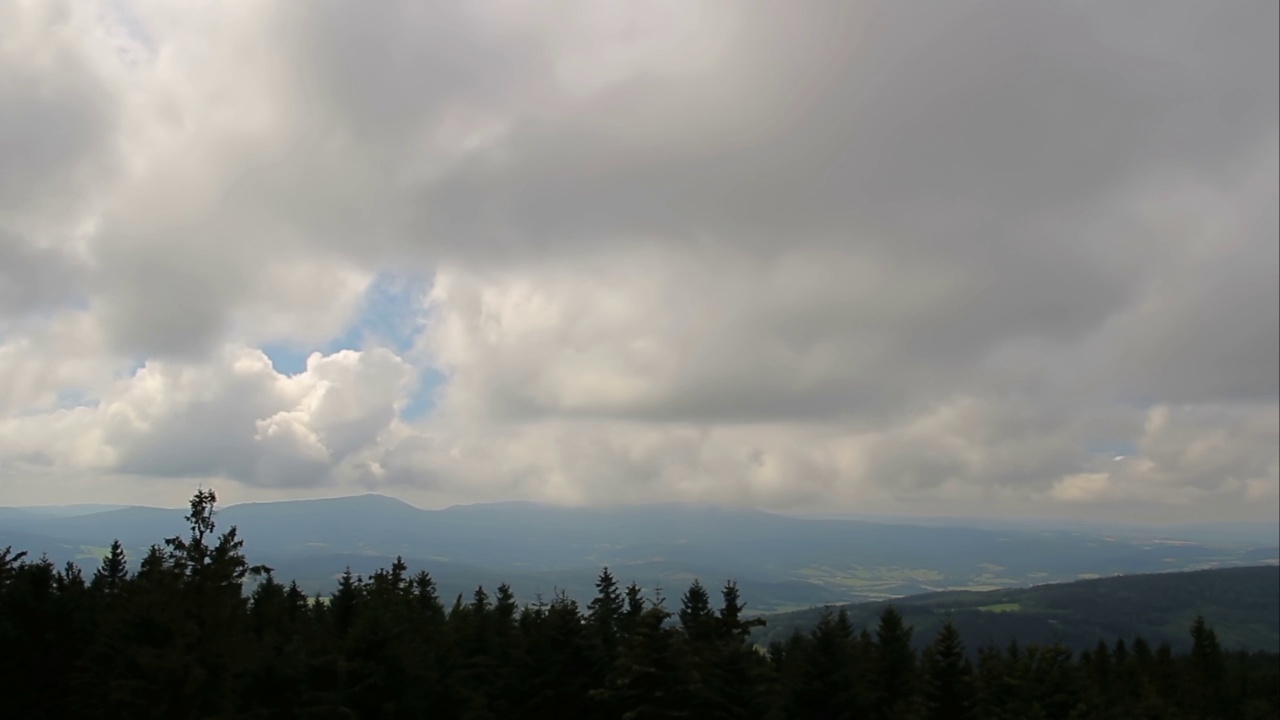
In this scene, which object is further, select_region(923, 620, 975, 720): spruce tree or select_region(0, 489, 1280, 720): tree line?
select_region(923, 620, 975, 720): spruce tree

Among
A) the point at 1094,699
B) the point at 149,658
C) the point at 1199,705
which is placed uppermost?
the point at 149,658

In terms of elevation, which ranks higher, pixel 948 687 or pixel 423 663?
pixel 423 663

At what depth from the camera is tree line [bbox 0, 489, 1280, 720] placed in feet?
100

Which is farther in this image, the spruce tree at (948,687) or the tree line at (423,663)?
the spruce tree at (948,687)

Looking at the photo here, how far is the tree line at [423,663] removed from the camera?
100ft

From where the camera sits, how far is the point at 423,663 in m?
33.8

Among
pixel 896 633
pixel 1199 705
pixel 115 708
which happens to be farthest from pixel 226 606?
pixel 1199 705

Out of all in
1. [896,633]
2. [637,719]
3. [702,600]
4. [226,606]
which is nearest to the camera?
[226,606]

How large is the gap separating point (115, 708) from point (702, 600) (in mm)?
42704

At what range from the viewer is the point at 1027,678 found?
4519 centimetres

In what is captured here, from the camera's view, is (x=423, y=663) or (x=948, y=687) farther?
(x=948, y=687)

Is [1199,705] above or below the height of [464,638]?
below

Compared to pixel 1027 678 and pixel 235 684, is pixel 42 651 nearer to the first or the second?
pixel 235 684

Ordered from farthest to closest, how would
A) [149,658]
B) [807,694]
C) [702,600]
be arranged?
[702,600]
[807,694]
[149,658]
